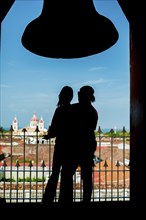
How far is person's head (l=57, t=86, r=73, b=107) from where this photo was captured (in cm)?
273

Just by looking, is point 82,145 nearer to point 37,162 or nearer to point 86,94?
point 86,94

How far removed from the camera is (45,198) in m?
2.67

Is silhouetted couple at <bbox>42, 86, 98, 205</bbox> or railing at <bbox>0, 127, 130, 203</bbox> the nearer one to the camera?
silhouetted couple at <bbox>42, 86, 98, 205</bbox>

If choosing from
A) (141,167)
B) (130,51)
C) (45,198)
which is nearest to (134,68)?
(130,51)

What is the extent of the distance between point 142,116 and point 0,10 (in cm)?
139

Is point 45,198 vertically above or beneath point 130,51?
beneath

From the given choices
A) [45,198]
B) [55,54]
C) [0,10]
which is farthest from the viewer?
[45,198]

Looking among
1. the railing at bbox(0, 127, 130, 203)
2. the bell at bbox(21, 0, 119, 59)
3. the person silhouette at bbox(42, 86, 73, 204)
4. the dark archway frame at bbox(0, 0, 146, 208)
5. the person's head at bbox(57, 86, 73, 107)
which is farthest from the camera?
the railing at bbox(0, 127, 130, 203)

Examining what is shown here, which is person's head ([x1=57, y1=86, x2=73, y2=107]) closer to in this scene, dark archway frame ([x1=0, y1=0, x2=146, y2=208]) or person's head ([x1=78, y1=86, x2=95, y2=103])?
person's head ([x1=78, y1=86, x2=95, y2=103])

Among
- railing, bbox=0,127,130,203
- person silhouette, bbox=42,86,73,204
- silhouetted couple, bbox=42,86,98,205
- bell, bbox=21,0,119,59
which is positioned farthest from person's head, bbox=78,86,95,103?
railing, bbox=0,127,130,203

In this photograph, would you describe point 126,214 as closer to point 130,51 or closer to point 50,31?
point 50,31

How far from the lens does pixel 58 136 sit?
8.75 ft

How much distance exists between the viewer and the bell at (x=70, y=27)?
1733mm

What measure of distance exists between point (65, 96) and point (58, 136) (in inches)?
14.9
